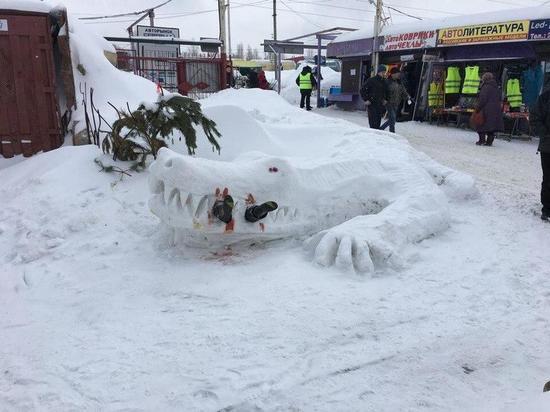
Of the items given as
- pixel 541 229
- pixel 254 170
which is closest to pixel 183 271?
pixel 254 170

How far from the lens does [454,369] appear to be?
2660mm

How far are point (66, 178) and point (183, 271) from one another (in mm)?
2687

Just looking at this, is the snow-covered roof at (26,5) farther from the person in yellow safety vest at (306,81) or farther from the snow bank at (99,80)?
the person in yellow safety vest at (306,81)

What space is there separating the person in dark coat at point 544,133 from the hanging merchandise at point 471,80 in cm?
848

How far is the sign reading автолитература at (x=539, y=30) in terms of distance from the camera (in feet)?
37.0

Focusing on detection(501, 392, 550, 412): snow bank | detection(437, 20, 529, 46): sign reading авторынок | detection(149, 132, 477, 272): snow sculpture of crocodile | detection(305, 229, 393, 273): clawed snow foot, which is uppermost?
detection(437, 20, 529, 46): sign reading авторынок

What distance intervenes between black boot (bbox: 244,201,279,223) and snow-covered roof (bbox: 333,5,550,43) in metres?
10.7

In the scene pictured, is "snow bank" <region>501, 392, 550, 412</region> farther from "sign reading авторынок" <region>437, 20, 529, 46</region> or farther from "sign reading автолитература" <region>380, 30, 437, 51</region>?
"sign reading автолитература" <region>380, 30, 437, 51</region>

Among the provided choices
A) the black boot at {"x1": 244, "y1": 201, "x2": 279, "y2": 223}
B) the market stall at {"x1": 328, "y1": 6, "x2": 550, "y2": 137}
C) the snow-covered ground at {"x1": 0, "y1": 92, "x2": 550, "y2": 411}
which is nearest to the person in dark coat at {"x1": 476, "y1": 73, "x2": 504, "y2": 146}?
the market stall at {"x1": 328, "y1": 6, "x2": 550, "y2": 137}

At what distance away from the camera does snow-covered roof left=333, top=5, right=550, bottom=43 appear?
38.7ft

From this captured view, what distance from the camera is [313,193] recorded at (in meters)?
4.51

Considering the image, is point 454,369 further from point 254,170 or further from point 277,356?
point 254,170

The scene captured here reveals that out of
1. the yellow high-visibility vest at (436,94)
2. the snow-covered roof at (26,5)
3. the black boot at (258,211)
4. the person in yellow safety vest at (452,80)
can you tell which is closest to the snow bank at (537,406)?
the black boot at (258,211)

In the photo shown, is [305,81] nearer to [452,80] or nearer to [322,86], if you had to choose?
[452,80]
